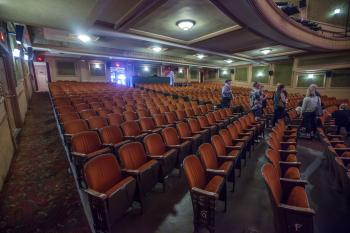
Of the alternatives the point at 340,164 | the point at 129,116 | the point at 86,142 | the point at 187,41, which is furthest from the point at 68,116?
the point at 187,41

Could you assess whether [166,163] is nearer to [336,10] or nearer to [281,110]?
[281,110]

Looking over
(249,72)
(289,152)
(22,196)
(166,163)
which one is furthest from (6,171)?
(249,72)

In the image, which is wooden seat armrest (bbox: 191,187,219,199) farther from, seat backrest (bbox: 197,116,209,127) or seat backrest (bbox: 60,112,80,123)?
seat backrest (bbox: 60,112,80,123)

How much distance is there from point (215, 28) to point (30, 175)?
223 inches

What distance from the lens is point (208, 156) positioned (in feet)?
6.78

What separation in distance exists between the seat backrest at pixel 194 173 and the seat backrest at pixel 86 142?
51.1 inches

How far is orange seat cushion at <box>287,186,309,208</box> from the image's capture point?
1.43 m

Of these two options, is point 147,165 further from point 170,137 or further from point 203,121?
point 203,121

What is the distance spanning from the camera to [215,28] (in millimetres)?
5605

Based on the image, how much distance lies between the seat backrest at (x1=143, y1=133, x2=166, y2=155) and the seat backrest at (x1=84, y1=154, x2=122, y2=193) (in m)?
0.58

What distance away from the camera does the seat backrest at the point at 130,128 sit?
9.57 feet

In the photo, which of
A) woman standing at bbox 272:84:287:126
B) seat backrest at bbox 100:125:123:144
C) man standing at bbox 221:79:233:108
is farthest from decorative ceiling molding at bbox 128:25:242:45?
seat backrest at bbox 100:125:123:144

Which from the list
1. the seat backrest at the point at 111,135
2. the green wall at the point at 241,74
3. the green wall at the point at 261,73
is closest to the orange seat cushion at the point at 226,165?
the seat backrest at the point at 111,135

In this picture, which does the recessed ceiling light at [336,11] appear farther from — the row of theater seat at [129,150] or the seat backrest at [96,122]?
the seat backrest at [96,122]
